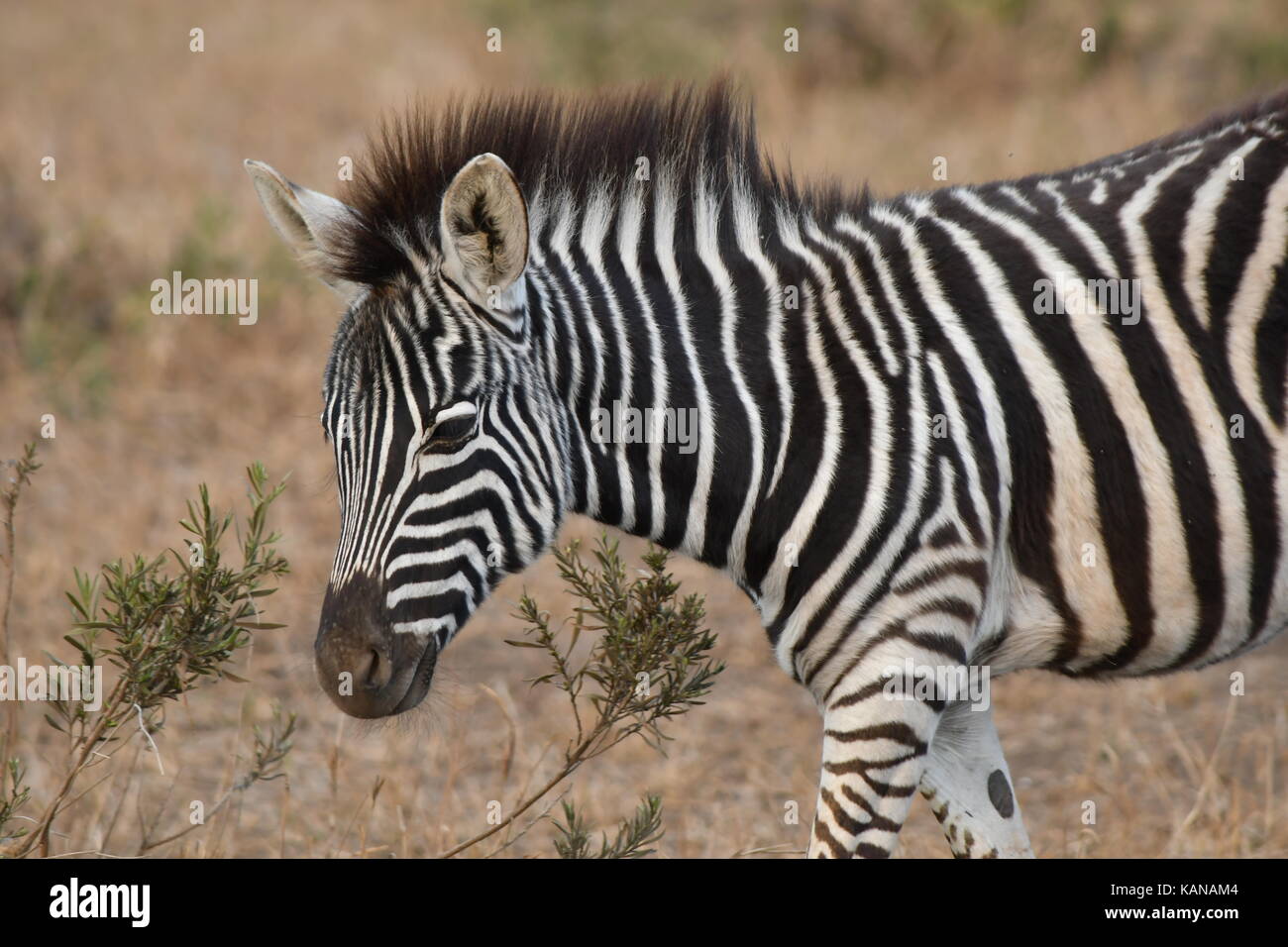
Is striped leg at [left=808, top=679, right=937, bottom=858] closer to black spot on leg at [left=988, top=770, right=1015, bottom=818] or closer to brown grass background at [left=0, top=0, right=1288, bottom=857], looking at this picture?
black spot on leg at [left=988, top=770, right=1015, bottom=818]

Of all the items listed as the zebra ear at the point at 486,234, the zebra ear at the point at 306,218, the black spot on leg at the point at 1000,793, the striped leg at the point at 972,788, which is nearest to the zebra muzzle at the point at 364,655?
the zebra ear at the point at 486,234

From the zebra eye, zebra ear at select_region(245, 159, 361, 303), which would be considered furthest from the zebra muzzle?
zebra ear at select_region(245, 159, 361, 303)

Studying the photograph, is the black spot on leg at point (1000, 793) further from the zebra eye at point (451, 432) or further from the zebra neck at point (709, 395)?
the zebra eye at point (451, 432)

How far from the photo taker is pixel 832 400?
4016 mm

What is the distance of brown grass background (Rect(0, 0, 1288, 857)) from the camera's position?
6.12 m

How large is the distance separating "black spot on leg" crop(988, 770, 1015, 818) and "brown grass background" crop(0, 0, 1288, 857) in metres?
0.82

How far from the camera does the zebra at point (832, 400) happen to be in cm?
382

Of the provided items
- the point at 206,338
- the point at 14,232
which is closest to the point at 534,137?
the point at 206,338

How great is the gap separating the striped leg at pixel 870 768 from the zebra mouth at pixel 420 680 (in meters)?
1.14

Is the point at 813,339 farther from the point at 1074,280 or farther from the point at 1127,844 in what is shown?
the point at 1127,844

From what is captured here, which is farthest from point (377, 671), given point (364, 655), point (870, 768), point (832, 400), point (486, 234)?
point (832, 400)

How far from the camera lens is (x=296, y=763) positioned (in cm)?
674

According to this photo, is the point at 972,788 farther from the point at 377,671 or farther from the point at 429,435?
the point at 429,435

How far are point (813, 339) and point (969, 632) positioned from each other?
0.96 metres
